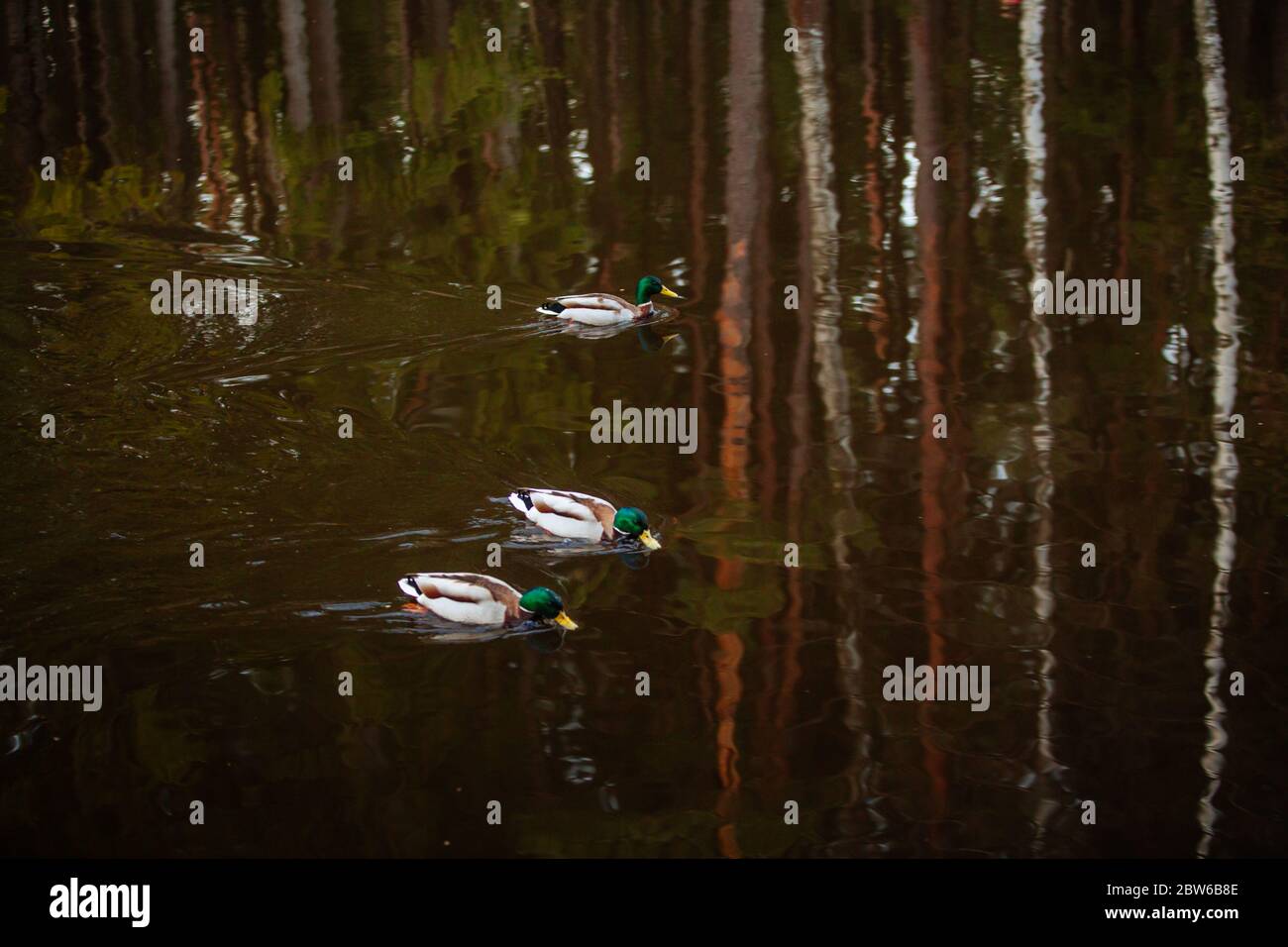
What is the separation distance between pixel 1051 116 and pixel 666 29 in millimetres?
7874

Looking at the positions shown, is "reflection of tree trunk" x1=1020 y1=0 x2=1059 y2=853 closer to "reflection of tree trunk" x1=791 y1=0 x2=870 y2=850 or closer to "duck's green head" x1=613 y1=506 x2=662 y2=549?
"reflection of tree trunk" x1=791 y1=0 x2=870 y2=850

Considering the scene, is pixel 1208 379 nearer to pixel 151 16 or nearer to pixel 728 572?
pixel 728 572

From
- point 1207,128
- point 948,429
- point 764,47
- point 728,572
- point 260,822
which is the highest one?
point 764,47

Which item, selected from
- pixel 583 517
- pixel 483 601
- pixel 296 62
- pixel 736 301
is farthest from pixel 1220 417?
pixel 296 62

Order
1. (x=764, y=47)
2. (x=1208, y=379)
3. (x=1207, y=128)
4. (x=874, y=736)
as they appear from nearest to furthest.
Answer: (x=874, y=736), (x=1208, y=379), (x=1207, y=128), (x=764, y=47)

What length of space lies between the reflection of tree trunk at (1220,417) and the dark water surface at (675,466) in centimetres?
4

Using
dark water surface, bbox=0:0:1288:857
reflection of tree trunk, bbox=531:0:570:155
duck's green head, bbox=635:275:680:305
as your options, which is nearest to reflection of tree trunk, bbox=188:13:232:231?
dark water surface, bbox=0:0:1288:857

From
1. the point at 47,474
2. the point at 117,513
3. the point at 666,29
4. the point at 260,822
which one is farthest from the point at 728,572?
the point at 666,29

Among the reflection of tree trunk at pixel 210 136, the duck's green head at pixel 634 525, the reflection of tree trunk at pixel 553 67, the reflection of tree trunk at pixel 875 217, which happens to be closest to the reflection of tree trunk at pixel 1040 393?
the reflection of tree trunk at pixel 875 217

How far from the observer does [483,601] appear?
28.5 feet

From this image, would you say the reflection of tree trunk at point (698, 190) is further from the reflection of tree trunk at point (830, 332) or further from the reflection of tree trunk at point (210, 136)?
the reflection of tree trunk at point (210, 136)

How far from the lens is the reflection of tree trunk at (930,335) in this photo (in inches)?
336

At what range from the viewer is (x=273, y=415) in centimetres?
1165

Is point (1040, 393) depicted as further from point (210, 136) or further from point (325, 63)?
point (325, 63)
